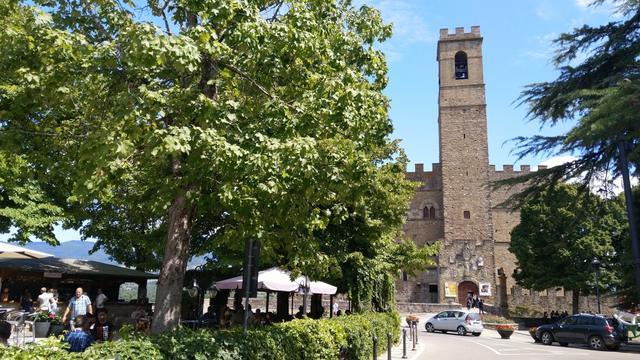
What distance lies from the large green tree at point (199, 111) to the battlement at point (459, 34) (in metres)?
57.0

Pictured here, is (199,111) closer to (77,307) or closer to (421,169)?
(77,307)

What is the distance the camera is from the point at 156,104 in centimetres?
669

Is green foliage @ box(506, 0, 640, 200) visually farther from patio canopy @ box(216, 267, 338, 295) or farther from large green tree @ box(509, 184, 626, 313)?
large green tree @ box(509, 184, 626, 313)

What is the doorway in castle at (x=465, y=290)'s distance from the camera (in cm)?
5612

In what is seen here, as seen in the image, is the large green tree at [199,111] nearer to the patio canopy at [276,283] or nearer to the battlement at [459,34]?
the patio canopy at [276,283]

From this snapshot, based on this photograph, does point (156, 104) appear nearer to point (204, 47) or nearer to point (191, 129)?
point (191, 129)

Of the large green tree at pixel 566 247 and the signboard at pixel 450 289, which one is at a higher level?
the large green tree at pixel 566 247

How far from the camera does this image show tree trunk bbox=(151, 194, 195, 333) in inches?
317

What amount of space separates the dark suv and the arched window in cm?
4398

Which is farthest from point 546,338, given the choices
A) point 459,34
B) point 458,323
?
point 459,34

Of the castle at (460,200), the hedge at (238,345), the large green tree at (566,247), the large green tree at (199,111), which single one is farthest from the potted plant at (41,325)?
the castle at (460,200)

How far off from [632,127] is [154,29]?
12556 mm

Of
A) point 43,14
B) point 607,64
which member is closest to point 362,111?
point 43,14

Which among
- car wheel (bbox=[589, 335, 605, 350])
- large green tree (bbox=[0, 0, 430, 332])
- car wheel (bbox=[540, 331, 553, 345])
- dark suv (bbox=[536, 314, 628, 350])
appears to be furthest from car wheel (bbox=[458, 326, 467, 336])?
large green tree (bbox=[0, 0, 430, 332])
